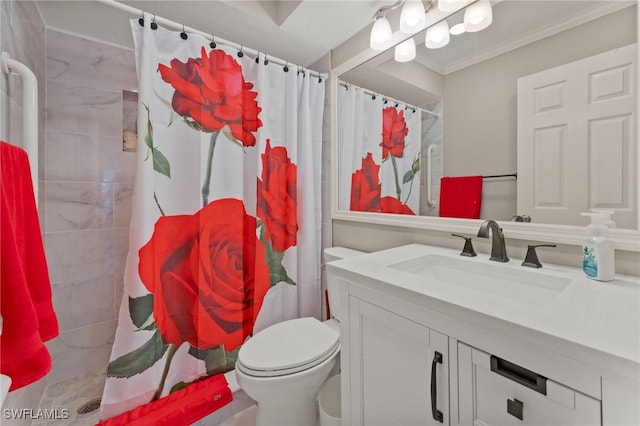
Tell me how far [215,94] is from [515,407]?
166cm

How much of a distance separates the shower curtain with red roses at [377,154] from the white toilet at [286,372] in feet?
2.60

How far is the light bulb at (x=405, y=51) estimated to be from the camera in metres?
1.40

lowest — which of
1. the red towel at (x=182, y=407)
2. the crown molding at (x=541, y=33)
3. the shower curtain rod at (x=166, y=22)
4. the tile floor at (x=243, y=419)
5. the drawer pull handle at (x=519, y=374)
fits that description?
the tile floor at (x=243, y=419)

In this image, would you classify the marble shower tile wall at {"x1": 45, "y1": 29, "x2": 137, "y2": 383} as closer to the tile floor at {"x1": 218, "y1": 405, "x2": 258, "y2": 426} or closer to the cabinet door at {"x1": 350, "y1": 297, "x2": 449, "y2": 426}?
the tile floor at {"x1": 218, "y1": 405, "x2": 258, "y2": 426}

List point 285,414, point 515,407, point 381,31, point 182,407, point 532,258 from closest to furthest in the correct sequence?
point 515,407, point 532,258, point 285,414, point 182,407, point 381,31

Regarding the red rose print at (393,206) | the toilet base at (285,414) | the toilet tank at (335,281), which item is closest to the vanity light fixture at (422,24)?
the red rose print at (393,206)

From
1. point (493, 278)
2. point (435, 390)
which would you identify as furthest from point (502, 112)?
point (435, 390)

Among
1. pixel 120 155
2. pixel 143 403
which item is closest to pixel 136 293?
pixel 143 403

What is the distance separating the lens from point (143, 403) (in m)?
1.32

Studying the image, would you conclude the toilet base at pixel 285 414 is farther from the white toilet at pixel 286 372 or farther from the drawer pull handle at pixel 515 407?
the drawer pull handle at pixel 515 407

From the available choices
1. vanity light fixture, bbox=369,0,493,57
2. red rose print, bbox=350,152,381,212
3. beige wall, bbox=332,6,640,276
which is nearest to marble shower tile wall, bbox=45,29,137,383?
red rose print, bbox=350,152,381,212

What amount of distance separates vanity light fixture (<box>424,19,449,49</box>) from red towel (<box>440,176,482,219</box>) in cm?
63

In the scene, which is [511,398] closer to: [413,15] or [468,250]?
[468,250]

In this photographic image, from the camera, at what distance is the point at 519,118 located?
1.03 metres
